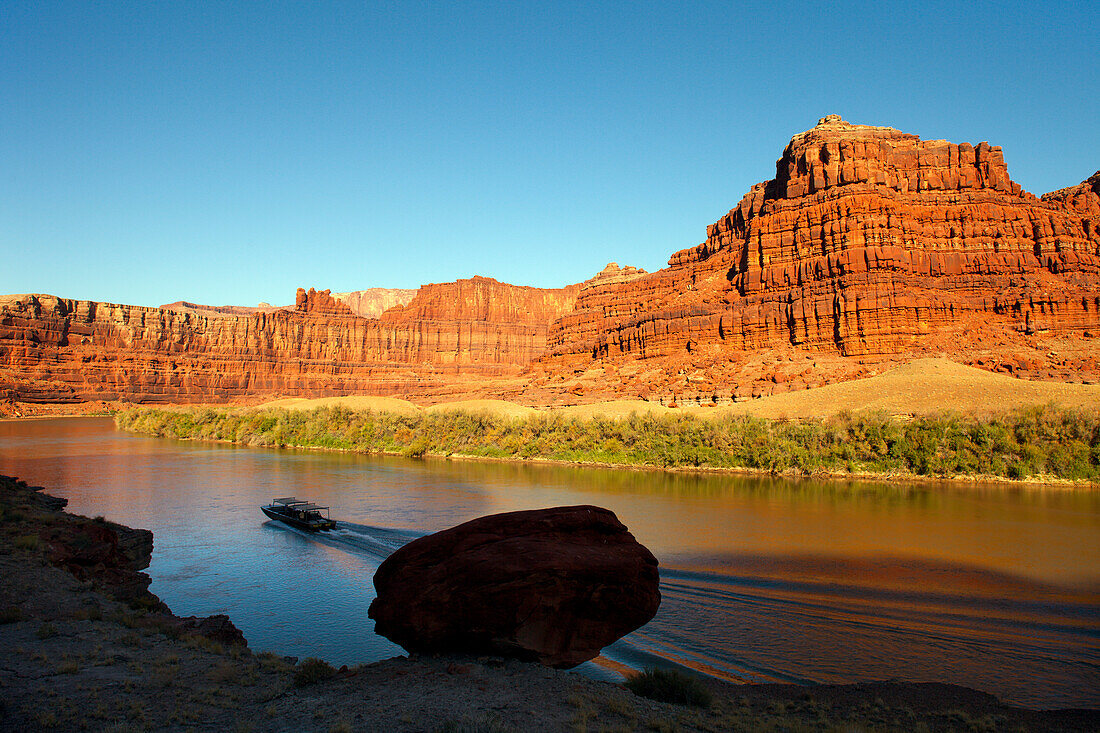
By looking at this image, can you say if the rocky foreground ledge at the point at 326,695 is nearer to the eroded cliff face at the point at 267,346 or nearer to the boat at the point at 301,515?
the boat at the point at 301,515

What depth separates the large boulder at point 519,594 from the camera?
8.16 metres

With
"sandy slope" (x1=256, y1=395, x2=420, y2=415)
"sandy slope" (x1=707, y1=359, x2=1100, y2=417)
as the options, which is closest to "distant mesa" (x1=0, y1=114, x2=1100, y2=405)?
"sandy slope" (x1=707, y1=359, x2=1100, y2=417)

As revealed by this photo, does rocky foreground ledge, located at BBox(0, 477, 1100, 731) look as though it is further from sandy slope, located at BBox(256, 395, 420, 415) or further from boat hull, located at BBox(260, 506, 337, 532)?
sandy slope, located at BBox(256, 395, 420, 415)

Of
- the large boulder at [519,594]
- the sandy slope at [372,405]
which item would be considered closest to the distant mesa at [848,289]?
the sandy slope at [372,405]

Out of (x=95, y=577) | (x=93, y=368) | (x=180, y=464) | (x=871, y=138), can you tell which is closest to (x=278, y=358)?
(x=93, y=368)

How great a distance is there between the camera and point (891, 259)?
52344 millimetres

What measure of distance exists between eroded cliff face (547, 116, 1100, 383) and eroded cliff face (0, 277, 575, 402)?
68335 millimetres

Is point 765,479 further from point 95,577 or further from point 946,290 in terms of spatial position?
point 946,290

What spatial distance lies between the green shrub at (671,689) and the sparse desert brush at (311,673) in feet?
12.3

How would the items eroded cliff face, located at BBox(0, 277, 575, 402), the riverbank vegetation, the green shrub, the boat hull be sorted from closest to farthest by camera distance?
the green shrub < the boat hull < the riverbank vegetation < eroded cliff face, located at BBox(0, 277, 575, 402)

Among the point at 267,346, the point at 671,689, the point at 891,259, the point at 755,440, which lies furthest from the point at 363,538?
the point at 267,346

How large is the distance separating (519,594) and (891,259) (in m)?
53.5

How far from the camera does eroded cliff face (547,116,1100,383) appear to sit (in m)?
49.6

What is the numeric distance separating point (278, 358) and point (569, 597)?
424 ft
